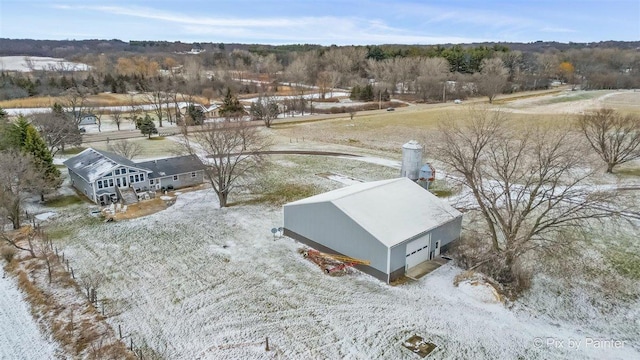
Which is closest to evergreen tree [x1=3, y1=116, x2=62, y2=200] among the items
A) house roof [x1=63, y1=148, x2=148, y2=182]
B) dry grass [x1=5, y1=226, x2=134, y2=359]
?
Result: house roof [x1=63, y1=148, x2=148, y2=182]

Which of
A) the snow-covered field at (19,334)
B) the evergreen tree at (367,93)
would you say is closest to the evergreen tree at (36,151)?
the snow-covered field at (19,334)

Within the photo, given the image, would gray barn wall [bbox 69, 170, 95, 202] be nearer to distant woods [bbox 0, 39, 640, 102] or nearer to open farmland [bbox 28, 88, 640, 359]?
open farmland [bbox 28, 88, 640, 359]

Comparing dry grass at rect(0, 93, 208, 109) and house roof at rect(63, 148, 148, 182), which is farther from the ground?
dry grass at rect(0, 93, 208, 109)

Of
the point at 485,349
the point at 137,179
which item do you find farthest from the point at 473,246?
the point at 137,179

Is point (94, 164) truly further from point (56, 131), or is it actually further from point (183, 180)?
point (56, 131)

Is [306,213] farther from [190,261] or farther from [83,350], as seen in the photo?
[83,350]

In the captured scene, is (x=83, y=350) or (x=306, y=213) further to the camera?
(x=306, y=213)
